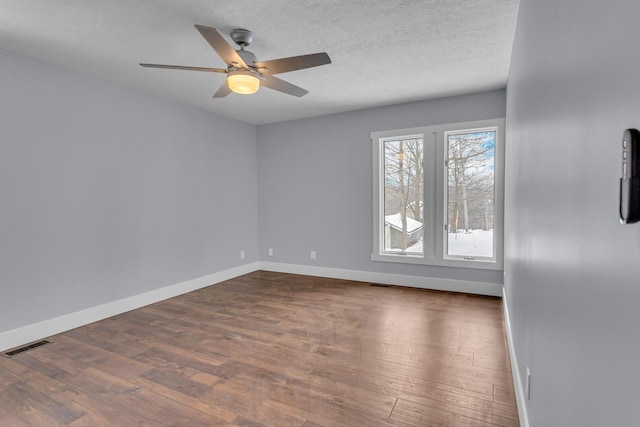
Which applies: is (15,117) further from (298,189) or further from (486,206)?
(486,206)

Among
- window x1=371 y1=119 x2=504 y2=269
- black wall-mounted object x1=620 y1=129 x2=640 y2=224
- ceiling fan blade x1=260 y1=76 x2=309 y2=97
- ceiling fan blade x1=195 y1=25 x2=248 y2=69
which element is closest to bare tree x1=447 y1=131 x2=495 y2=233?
window x1=371 y1=119 x2=504 y2=269

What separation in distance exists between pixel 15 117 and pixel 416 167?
4371 mm

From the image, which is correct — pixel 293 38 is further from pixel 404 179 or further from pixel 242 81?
pixel 404 179

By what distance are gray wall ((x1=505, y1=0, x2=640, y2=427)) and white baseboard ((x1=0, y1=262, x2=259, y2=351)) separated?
152 inches

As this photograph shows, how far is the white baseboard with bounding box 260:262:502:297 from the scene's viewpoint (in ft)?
14.1

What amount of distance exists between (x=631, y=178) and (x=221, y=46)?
91.4 inches

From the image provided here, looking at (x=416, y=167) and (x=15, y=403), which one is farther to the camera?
(x=416, y=167)

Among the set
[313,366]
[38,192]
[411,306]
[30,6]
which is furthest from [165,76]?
[411,306]

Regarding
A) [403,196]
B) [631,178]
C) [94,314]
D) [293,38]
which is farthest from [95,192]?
[631,178]

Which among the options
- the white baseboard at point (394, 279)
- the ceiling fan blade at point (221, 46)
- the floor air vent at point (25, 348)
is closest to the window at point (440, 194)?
the white baseboard at point (394, 279)

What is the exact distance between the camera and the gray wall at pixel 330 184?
4609mm

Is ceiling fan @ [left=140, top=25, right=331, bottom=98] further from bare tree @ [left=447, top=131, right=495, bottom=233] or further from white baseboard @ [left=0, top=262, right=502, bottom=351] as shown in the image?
bare tree @ [left=447, top=131, right=495, bottom=233]

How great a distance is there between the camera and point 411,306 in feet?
12.8

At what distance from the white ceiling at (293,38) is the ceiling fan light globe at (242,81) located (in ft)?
1.17
